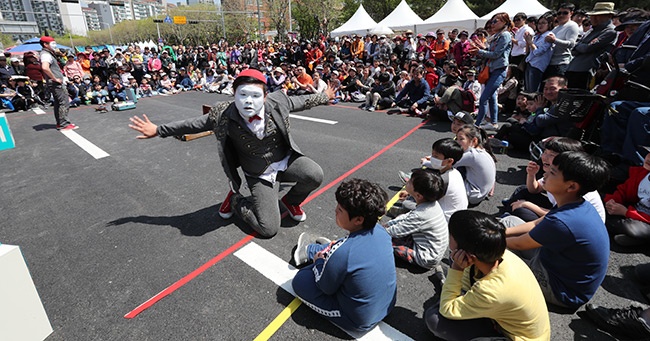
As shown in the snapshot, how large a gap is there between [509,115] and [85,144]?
9799 millimetres

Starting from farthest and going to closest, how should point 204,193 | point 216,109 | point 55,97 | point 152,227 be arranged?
Result: 1. point 55,97
2. point 204,193
3. point 152,227
4. point 216,109

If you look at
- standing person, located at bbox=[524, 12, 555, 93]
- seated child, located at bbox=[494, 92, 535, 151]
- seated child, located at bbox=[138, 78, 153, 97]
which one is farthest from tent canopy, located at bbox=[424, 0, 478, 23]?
seated child, located at bbox=[138, 78, 153, 97]

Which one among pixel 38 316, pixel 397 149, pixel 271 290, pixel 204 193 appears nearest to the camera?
pixel 38 316

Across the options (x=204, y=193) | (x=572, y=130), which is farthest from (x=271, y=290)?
(x=572, y=130)

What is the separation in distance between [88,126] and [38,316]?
8.03 metres

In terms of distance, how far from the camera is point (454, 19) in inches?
675

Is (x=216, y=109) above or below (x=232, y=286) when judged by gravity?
above

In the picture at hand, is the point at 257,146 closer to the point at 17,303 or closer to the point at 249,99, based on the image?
the point at 249,99

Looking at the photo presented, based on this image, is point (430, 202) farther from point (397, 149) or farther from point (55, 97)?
point (55, 97)

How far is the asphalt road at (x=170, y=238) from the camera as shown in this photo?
2400 millimetres

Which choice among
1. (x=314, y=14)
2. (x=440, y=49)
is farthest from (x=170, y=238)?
(x=314, y=14)

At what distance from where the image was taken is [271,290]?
2.70 metres

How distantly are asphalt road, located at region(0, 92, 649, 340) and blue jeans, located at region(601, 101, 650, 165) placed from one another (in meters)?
1.19

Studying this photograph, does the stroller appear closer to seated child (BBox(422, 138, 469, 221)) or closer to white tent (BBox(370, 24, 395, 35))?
seated child (BBox(422, 138, 469, 221))
